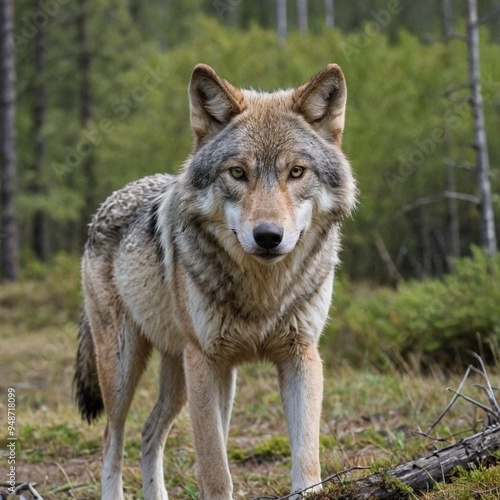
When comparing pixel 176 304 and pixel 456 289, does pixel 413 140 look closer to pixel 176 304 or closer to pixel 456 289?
pixel 456 289

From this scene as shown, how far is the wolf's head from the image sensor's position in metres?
3.44

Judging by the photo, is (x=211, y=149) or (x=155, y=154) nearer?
(x=211, y=149)

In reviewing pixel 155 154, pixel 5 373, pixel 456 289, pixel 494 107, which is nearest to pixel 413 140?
pixel 494 107

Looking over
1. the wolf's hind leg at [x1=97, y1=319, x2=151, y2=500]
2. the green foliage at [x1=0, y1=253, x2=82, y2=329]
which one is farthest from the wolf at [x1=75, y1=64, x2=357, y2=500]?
the green foliage at [x1=0, y1=253, x2=82, y2=329]

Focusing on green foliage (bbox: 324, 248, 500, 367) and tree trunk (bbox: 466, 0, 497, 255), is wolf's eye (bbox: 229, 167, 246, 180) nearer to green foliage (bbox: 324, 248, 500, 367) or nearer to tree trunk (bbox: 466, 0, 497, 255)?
green foliage (bbox: 324, 248, 500, 367)

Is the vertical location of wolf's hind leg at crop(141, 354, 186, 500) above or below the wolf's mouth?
below

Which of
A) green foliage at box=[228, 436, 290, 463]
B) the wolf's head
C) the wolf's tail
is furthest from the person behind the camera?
the wolf's tail

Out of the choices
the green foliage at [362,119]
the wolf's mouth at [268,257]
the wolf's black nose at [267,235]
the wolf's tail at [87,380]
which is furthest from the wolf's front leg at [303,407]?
the green foliage at [362,119]

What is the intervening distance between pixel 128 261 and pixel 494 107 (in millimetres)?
15391

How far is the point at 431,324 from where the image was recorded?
8.59 m

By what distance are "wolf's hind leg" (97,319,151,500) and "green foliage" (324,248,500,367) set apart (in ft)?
11.4

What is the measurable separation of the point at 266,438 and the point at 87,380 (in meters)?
1.44

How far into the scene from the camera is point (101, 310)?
5.03 metres

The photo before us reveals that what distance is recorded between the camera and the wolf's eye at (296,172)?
3.63 metres
